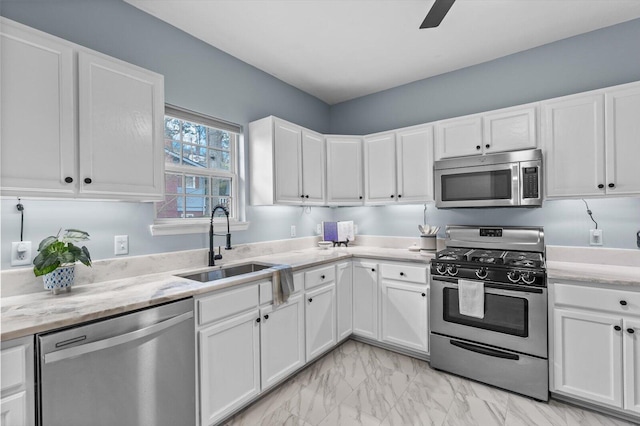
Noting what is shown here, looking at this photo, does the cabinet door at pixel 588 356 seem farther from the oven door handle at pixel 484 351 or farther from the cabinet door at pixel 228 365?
the cabinet door at pixel 228 365

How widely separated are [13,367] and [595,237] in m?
3.76

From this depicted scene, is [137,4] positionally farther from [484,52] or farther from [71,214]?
[484,52]

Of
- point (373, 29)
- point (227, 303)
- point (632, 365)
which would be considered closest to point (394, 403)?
point (227, 303)

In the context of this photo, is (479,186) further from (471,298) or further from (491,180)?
(471,298)

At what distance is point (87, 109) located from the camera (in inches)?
64.4

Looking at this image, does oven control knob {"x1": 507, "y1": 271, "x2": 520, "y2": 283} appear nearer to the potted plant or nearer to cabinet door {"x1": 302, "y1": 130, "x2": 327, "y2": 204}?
cabinet door {"x1": 302, "y1": 130, "x2": 327, "y2": 204}

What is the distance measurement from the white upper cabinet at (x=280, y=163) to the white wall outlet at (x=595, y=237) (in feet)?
8.18

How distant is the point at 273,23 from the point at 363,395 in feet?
9.81

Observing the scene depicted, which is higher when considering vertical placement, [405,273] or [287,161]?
[287,161]

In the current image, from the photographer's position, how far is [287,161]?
3.01 meters

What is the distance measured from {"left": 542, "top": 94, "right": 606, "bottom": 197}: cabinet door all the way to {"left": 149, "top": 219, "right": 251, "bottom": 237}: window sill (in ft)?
8.92

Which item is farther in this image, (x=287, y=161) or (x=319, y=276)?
(x=287, y=161)

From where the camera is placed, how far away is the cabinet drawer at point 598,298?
194 cm

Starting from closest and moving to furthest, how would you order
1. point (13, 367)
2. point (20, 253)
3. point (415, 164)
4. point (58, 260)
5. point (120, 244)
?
point (13, 367)
point (58, 260)
point (20, 253)
point (120, 244)
point (415, 164)
